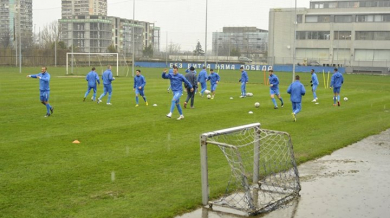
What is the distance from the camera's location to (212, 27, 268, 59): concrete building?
337 ft

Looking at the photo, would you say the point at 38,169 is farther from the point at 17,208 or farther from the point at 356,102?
the point at 356,102

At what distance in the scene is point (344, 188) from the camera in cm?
1057

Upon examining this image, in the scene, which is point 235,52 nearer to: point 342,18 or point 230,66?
point 230,66

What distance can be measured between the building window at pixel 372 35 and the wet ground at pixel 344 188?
74719 mm

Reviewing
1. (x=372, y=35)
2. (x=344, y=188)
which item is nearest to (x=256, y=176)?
(x=344, y=188)

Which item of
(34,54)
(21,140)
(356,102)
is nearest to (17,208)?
(21,140)

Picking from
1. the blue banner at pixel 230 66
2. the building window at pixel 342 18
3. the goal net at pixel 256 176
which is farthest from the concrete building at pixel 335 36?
the goal net at pixel 256 176

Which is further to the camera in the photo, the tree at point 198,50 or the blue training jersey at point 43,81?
the tree at point 198,50

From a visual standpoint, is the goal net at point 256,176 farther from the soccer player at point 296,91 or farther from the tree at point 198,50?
the tree at point 198,50

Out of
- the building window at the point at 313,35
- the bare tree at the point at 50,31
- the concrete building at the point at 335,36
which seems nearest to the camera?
the concrete building at the point at 335,36

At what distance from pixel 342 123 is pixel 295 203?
11.9m

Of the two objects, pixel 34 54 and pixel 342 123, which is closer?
pixel 342 123

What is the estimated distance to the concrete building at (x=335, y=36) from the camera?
275ft

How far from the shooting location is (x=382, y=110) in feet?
86.6
